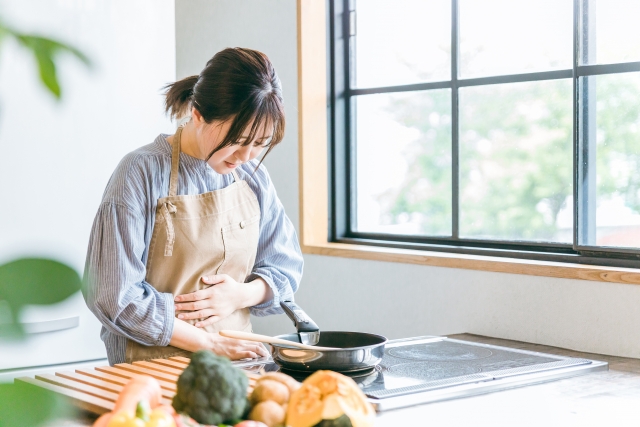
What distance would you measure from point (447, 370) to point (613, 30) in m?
1.07

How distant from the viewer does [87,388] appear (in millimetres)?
1297

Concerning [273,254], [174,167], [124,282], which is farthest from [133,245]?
[273,254]

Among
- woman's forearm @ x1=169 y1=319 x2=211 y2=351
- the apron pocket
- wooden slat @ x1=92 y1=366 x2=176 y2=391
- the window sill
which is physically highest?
the apron pocket

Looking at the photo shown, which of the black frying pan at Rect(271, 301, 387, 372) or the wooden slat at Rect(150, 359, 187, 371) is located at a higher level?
the black frying pan at Rect(271, 301, 387, 372)

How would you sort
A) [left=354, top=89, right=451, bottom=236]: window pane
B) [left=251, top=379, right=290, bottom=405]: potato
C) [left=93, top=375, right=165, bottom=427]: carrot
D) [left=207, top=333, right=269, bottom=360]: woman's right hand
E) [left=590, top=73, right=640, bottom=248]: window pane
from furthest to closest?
[left=354, top=89, right=451, bottom=236]: window pane → [left=590, top=73, right=640, bottom=248]: window pane → [left=207, top=333, right=269, bottom=360]: woman's right hand → [left=251, top=379, right=290, bottom=405]: potato → [left=93, top=375, right=165, bottom=427]: carrot

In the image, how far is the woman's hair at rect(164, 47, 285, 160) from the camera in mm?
1574

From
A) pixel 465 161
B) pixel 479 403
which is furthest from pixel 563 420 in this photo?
pixel 465 161

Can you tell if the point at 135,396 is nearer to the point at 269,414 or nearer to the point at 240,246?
the point at 269,414

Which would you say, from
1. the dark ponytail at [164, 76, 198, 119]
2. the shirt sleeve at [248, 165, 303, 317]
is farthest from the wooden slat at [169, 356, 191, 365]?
the dark ponytail at [164, 76, 198, 119]

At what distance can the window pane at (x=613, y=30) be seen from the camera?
1.97m

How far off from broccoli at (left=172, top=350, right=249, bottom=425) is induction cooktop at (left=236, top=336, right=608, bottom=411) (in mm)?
356

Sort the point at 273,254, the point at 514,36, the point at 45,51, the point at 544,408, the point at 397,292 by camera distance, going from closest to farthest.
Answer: the point at 45,51 < the point at 544,408 < the point at 273,254 < the point at 514,36 < the point at 397,292

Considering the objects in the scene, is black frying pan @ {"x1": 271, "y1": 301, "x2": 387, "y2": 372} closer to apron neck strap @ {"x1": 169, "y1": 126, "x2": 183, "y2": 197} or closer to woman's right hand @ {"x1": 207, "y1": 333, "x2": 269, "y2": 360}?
woman's right hand @ {"x1": 207, "y1": 333, "x2": 269, "y2": 360}

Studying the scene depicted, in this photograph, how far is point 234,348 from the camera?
1.65 m
